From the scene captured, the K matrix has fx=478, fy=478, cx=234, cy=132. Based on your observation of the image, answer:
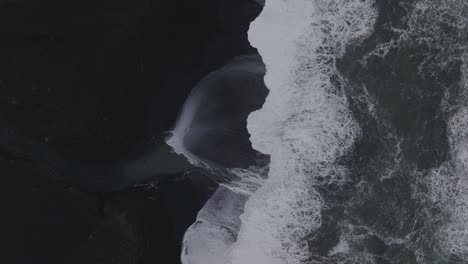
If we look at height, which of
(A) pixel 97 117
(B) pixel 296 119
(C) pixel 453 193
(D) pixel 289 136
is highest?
(B) pixel 296 119

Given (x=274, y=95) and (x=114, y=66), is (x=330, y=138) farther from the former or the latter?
(x=114, y=66)

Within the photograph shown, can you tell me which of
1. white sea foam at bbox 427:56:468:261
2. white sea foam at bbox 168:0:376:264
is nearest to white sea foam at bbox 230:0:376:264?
white sea foam at bbox 168:0:376:264

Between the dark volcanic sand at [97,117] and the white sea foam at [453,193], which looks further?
the white sea foam at [453,193]

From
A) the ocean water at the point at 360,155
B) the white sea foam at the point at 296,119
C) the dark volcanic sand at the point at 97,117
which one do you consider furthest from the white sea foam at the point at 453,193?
the dark volcanic sand at the point at 97,117

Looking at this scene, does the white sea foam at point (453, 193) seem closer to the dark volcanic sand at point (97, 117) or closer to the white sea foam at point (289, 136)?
the white sea foam at point (289, 136)

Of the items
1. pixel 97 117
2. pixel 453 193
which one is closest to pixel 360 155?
pixel 453 193

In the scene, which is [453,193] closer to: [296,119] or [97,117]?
[296,119]
